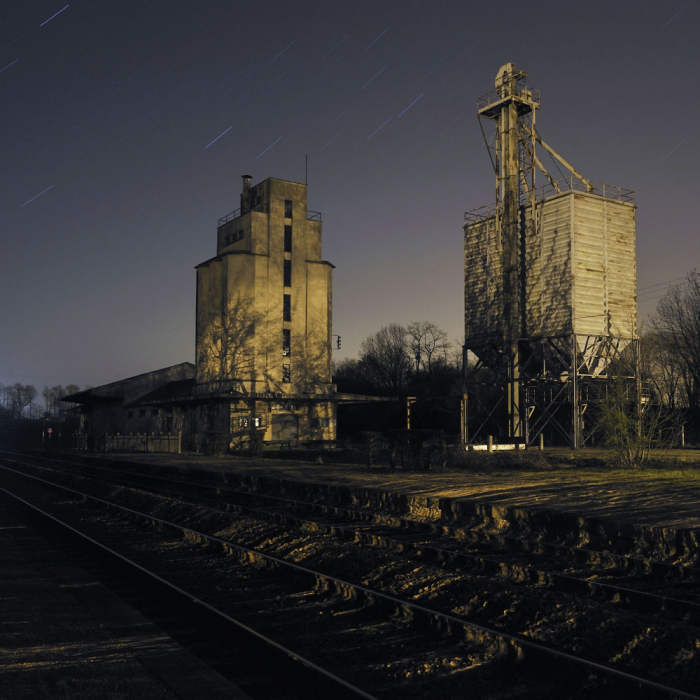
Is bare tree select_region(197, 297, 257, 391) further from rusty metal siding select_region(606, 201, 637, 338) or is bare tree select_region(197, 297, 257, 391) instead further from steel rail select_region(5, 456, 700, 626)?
steel rail select_region(5, 456, 700, 626)

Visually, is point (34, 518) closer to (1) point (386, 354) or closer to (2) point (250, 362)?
(2) point (250, 362)

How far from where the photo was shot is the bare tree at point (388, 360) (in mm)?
84156

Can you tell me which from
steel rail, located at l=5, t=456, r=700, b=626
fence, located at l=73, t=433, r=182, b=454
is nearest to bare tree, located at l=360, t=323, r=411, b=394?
fence, located at l=73, t=433, r=182, b=454

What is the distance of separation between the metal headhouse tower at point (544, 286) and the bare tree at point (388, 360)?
39600mm

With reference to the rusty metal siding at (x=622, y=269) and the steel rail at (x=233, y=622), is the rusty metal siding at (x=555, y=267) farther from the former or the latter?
the steel rail at (x=233, y=622)

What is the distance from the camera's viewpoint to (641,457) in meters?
24.4

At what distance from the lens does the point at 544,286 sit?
125ft

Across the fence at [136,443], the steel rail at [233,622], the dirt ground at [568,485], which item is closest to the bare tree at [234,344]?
the fence at [136,443]

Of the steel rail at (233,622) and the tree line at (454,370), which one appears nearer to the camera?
the steel rail at (233,622)

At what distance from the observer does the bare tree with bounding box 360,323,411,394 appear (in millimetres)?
84156

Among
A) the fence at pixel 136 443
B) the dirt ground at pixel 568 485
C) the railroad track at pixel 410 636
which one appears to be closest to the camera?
the railroad track at pixel 410 636

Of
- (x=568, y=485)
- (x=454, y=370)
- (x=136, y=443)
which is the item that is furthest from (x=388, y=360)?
(x=568, y=485)

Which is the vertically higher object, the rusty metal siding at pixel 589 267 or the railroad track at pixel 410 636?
the rusty metal siding at pixel 589 267

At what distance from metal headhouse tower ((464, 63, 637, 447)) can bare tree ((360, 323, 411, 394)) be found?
130 feet
